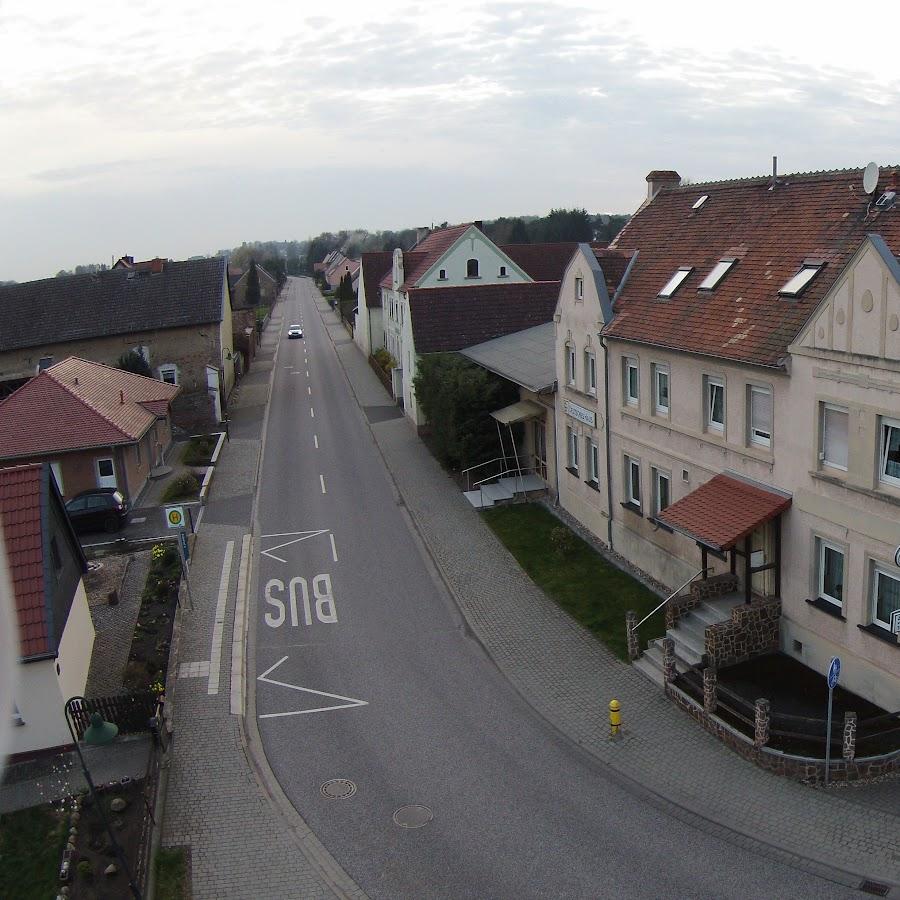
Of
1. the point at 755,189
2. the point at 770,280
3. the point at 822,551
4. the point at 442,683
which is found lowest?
the point at 442,683

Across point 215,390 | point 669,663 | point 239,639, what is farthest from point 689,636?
point 215,390

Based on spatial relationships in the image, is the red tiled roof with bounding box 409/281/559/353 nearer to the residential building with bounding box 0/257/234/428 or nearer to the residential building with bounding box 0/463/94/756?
the residential building with bounding box 0/257/234/428

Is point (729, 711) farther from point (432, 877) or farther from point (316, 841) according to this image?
point (316, 841)

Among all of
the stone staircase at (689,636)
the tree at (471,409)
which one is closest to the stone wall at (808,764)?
the stone staircase at (689,636)

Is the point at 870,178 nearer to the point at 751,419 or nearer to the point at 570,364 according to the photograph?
the point at 751,419

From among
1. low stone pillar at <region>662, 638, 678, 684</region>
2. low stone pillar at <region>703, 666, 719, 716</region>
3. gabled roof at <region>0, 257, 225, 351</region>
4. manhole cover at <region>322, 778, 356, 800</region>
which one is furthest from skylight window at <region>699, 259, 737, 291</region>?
gabled roof at <region>0, 257, 225, 351</region>

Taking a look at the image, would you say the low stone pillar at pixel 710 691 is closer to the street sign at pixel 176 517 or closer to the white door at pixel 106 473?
the street sign at pixel 176 517

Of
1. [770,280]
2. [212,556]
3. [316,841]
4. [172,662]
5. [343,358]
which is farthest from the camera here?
[343,358]

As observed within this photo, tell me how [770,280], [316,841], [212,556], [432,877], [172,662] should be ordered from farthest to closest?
[212,556] → [172,662] → [770,280] → [316,841] → [432,877]

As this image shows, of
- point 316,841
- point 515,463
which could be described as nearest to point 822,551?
point 316,841
